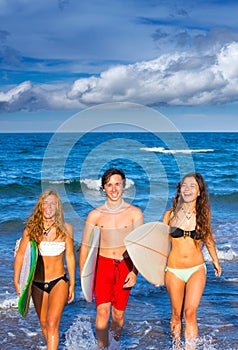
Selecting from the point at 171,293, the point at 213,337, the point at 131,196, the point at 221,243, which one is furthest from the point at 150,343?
the point at 131,196

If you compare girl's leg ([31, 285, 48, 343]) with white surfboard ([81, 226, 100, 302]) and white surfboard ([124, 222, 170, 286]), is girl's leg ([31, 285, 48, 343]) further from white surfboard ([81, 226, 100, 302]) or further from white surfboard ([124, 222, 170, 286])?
white surfboard ([124, 222, 170, 286])

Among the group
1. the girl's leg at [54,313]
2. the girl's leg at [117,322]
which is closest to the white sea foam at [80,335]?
the girl's leg at [117,322]

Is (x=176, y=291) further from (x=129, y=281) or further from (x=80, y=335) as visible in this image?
(x=80, y=335)

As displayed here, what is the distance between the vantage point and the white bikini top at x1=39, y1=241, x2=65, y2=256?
14.8 feet

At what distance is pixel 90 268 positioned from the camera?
179 inches

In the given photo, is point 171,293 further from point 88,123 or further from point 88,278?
point 88,123

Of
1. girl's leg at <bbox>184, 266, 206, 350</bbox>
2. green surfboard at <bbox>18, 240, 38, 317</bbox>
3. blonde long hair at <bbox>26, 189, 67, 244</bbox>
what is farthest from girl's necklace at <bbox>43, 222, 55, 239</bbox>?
girl's leg at <bbox>184, 266, 206, 350</bbox>

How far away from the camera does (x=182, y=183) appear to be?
483 cm

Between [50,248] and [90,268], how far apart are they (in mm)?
445

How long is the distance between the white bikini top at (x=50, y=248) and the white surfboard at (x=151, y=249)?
0.71 meters

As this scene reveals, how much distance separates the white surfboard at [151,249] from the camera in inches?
186

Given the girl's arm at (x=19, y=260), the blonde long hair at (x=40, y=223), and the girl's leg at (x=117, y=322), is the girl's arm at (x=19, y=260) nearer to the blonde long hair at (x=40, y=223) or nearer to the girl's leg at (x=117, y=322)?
the blonde long hair at (x=40, y=223)

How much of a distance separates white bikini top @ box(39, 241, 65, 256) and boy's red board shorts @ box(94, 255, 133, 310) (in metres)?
0.43

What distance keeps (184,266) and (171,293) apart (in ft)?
1.00
